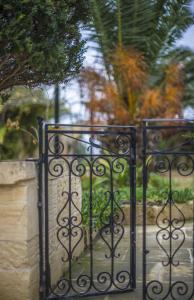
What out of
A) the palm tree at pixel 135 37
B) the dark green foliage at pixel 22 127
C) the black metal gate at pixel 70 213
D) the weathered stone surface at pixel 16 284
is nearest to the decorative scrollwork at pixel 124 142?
the black metal gate at pixel 70 213

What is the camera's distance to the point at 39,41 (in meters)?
3.72

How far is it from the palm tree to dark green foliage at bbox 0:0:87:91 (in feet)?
17.2

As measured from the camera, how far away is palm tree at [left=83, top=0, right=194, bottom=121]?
31.6 ft

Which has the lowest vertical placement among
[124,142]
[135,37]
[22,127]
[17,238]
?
[17,238]

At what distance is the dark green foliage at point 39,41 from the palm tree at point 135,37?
17.2 ft

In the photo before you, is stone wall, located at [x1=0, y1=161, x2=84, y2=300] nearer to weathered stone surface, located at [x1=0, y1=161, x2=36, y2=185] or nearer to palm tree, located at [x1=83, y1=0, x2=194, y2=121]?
weathered stone surface, located at [x1=0, y1=161, x2=36, y2=185]

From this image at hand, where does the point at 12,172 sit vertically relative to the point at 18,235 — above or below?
above

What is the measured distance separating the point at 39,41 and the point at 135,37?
6.90m

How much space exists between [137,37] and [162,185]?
3.38 metres

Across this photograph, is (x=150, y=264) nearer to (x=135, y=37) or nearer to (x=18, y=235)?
(x=18, y=235)

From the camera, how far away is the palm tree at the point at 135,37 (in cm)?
963

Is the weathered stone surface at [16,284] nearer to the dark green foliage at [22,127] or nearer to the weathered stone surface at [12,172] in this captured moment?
the weathered stone surface at [12,172]

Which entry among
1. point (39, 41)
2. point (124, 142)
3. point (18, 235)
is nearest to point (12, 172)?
point (18, 235)

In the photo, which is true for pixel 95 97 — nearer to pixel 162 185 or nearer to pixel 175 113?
pixel 175 113
